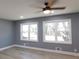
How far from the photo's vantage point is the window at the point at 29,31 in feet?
20.2

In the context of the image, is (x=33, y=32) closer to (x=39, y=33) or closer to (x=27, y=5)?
(x=39, y=33)

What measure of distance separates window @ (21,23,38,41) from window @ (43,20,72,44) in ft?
2.75

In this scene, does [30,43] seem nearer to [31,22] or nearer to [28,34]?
[28,34]

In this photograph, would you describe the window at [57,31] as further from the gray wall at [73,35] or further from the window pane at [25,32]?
the window pane at [25,32]

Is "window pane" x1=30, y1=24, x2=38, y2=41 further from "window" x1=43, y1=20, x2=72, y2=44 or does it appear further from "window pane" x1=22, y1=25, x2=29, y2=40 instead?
"window" x1=43, y1=20, x2=72, y2=44

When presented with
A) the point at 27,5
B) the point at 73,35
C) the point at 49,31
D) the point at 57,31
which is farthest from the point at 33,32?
the point at 27,5

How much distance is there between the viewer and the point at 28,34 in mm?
6590

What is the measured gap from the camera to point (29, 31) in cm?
656

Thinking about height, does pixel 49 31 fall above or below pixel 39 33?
above

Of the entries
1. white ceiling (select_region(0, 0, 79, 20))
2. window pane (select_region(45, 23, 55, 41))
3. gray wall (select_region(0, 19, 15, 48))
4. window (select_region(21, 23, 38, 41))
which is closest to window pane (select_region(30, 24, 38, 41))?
window (select_region(21, 23, 38, 41))

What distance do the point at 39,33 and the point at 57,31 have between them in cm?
129

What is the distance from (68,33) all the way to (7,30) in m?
4.54

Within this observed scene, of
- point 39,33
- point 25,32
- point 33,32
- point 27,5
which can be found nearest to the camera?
point 27,5

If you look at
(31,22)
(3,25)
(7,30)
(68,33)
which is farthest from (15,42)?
(68,33)
